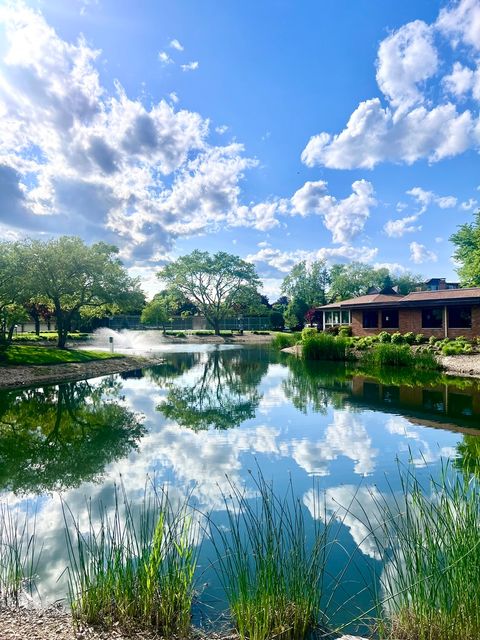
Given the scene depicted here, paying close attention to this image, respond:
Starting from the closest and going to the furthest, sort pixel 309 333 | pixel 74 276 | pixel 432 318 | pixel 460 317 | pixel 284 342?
pixel 74 276 < pixel 460 317 < pixel 432 318 < pixel 309 333 < pixel 284 342

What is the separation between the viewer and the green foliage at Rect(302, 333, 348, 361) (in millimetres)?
23953

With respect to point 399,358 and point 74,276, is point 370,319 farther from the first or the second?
point 74,276

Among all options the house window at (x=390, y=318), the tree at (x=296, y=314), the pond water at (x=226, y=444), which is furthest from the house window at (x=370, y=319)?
the tree at (x=296, y=314)

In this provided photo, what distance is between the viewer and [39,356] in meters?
19.7

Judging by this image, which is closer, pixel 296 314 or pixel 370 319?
pixel 370 319

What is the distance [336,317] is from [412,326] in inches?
362

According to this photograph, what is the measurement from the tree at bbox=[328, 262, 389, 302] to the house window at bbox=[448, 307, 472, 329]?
28.7 metres

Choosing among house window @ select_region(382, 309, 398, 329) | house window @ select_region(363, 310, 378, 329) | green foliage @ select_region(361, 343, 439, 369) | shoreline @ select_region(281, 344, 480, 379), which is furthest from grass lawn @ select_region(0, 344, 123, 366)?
house window @ select_region(382, 309, 398, 329)

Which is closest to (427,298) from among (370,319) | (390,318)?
(390,318)

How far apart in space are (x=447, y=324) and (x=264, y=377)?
13928mm

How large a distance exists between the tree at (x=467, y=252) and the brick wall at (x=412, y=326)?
20.1ft

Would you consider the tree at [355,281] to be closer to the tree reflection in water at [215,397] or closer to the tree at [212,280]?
the tree at [212,280]

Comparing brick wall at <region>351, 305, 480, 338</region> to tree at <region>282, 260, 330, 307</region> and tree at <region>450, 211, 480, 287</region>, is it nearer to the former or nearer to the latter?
tree at <region>450, 211, 480, 287</region>

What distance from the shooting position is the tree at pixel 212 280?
1905 inches
